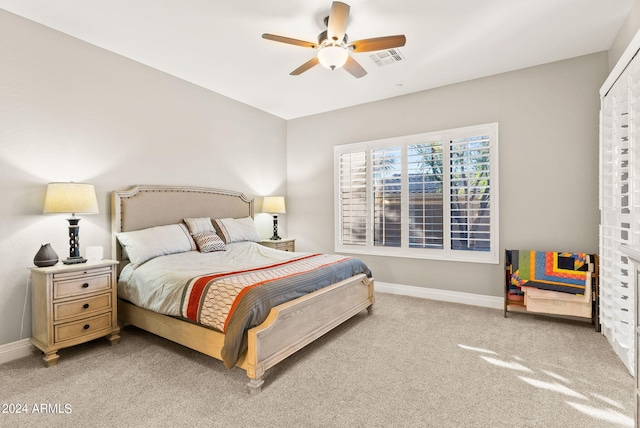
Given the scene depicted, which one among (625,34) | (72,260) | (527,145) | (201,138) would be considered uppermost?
(625,34)

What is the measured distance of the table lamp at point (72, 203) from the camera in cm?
265

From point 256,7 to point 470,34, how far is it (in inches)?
76.9

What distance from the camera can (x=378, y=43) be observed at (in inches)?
101

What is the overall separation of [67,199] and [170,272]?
41.0 inches

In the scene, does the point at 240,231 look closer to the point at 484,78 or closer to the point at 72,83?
the point at 72,83

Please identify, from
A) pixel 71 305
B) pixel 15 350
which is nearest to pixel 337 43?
pixel 71 305

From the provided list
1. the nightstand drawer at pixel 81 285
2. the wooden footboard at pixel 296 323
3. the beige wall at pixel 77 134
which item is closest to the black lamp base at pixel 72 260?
the nightstand drawer at pixel 81 285

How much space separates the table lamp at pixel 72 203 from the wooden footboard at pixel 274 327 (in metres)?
0.69

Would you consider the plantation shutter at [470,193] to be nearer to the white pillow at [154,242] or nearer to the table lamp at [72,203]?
the white pillow at [154,242]

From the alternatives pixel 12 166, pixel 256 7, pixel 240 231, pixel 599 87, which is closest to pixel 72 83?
pixel 12 166

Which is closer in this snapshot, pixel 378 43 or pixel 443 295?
pixel 378 43

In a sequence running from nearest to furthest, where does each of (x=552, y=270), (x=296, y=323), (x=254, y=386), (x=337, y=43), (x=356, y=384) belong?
(x=254, y=386), (x=356, y=384), (x=296, y=323), (x=337, y=43), (x=552, y=270)

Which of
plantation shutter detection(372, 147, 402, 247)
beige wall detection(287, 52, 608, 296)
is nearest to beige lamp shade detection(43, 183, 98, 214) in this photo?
plantation shutter detection(372, 147, 402, 247)

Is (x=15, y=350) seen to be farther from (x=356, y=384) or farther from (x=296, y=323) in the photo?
(x=356, y=384)
